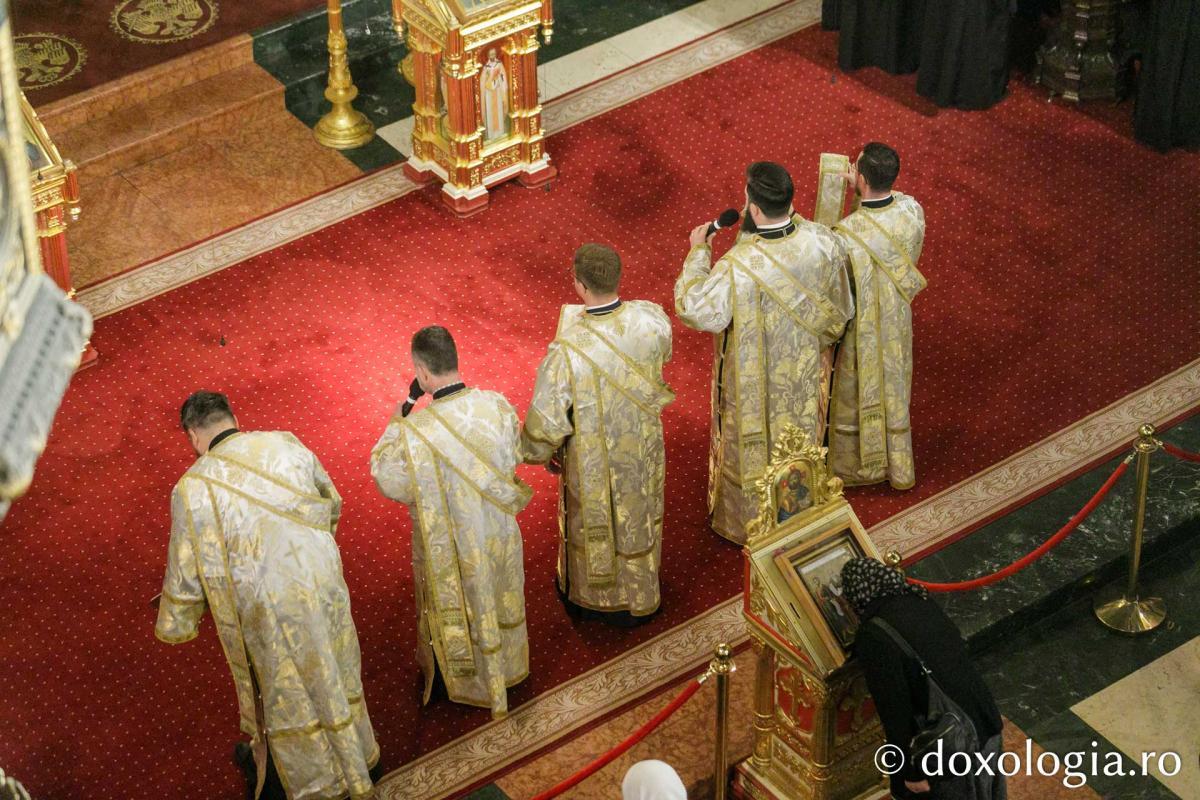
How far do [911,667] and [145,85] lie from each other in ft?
19.6

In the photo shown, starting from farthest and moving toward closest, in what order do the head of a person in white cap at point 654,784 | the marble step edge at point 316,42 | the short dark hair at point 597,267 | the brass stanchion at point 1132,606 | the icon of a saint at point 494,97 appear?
the marble step edge at point 316,42 < the icon of a saint at point 494,97 < the brass stanchion at point 1132,606 < the short dark hair at point 597,267 < the head of a person in white cap at point 654,784

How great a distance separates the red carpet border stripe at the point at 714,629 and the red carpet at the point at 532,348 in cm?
8

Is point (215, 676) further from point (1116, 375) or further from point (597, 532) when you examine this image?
point (1116, 375)

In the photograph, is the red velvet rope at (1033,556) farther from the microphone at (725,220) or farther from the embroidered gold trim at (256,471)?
the embroidered gold trim at (256,471)

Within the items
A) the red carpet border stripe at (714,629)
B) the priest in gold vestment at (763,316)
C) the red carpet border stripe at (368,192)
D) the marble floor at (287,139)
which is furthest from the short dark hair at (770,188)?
the marble floor at (287,139)

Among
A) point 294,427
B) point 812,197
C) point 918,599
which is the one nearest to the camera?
point 918,599

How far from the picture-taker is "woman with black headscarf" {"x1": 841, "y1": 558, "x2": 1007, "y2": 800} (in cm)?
595

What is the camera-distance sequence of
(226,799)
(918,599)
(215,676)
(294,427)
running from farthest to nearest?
(294,427)
(215,676)
(226,799)
(918,599)

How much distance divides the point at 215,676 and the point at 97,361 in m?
2.08

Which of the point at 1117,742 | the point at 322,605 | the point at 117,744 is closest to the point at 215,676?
the point at 117,744

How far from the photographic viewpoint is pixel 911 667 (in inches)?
234

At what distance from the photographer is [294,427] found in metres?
8.52

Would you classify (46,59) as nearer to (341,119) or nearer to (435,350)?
(341,119)

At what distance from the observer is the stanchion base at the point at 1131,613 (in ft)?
25.5
